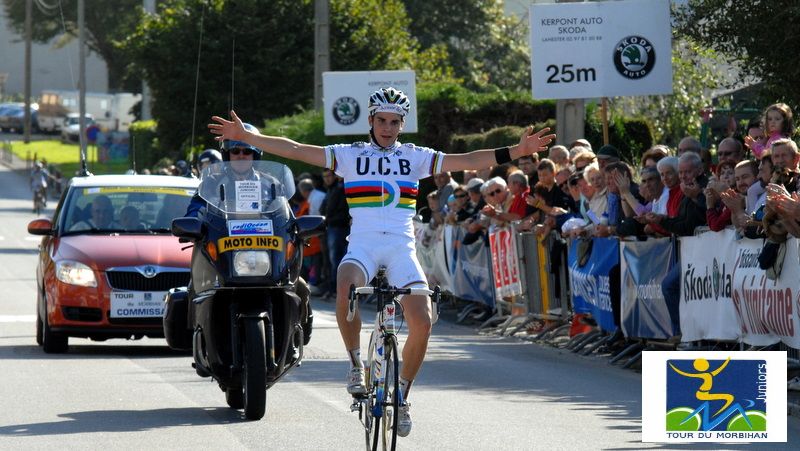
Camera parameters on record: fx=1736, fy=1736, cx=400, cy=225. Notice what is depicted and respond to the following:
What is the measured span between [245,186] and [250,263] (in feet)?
2.04

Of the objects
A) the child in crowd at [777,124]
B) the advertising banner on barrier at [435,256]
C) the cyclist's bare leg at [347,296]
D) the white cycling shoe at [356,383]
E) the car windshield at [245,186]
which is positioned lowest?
the advertising banner on barrier at [435,256]

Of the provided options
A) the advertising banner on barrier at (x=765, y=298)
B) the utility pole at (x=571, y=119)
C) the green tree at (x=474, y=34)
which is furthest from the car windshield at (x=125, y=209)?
the green tree at (x=474, y=34)

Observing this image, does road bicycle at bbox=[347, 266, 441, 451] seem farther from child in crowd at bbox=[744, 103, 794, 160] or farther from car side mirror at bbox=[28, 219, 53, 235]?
car side mirror at bbox=[28, 219, 53, 235]

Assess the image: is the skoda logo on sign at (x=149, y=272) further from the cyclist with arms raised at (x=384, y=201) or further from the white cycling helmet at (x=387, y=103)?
the white cycling helmet at (x=387, y=103)

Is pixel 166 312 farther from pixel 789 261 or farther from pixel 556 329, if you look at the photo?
pixel 556 329

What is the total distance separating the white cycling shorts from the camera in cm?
939

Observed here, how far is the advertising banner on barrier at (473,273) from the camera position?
19.9 meters

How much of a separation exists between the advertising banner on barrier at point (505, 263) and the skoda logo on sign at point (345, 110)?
9814 mm

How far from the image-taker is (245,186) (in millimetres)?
11156

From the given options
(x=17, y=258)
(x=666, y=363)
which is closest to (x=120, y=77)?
(x=17, y=258)

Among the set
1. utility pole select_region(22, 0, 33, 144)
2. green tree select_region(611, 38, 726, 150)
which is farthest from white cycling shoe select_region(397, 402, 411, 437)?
utility pole select_region(22, 0, 33, 144)

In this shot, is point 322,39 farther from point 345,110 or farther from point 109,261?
point 109,261

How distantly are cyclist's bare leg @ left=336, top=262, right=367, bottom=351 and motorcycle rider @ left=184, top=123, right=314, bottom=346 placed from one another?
5.44ft

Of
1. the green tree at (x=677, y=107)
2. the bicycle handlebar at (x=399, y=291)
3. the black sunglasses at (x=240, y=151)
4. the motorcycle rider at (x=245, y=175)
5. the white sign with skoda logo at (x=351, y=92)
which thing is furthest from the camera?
the green tree at (x=677, y=107)
